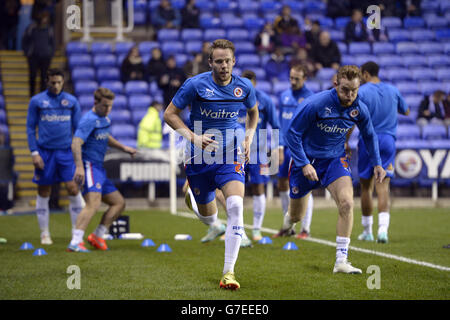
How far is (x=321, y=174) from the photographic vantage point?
7.63 meters

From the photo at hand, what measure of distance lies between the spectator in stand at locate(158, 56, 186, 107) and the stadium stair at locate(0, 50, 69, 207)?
318 centimetres

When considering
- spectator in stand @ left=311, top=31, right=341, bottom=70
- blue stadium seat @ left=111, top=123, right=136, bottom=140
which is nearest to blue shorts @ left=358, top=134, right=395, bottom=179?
blue stadium seat @ left=111, top=123, right=136, bottom=140

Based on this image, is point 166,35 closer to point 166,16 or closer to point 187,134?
point 166,16

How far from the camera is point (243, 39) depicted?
22375 mm

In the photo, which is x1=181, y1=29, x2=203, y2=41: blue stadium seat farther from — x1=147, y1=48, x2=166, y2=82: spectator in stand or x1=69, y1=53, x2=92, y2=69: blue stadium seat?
x1=69, y1=53, x2=92, y2=69: blue stadium seat

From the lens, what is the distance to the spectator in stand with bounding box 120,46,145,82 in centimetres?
1958

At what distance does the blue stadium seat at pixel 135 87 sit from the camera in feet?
64.5

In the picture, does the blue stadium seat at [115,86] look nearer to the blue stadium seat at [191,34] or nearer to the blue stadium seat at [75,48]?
the blue stadium seat at [75,48]

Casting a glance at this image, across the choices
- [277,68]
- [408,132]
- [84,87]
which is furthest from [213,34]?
[408,132]

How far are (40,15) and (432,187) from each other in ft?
34.3

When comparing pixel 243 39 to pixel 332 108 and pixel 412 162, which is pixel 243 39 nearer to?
pixel 412 162

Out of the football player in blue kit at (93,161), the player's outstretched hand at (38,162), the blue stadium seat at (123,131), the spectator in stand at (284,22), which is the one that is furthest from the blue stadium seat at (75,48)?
the football player in blue kit at (93,161)
